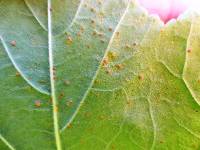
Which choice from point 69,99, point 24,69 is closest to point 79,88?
point 69,99

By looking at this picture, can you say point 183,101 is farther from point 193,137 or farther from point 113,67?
point 113,67

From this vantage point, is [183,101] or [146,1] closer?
[183,101]

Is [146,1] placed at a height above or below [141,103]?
above

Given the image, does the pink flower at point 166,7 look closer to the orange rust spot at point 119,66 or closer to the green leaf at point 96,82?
the green leaf at point 96,82

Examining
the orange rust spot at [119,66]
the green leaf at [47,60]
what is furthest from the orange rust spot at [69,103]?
the orange rust spot at [119,66]

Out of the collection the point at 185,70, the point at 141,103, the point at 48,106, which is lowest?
the point at 48,106

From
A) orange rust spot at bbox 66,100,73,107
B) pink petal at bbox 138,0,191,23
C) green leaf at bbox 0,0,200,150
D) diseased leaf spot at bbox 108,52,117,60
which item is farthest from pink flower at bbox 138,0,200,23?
orange rust spot at bbox 66,100,73,107

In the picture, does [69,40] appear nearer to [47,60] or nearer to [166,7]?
[47,60]
